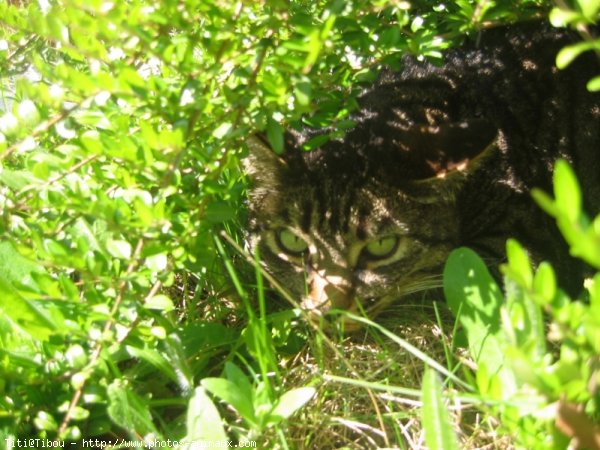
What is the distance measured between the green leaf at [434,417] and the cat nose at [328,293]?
2.17 feet

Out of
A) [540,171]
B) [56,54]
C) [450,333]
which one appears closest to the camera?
[450,333]

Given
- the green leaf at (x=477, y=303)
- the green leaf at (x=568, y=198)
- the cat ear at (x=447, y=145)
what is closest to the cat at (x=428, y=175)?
the cat ear at (x=447, y=145)

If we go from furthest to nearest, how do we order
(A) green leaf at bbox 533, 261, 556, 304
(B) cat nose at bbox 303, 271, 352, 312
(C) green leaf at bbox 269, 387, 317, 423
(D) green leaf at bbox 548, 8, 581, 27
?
Answer: (B) cat nose at bbox 303, 271, 352, 312 → (C) green leaf at bbox 269, 387, 317, 423 → (D) green leaf at bbox 548, 8, 581, 27 → (A) green leaf at bbox 533, 261, 556, 304

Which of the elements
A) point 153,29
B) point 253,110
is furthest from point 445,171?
point 153,29

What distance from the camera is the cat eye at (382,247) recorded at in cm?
181

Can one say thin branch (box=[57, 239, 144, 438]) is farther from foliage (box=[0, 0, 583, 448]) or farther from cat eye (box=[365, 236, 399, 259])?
cat eye (box=[365, 236, 399, 259])

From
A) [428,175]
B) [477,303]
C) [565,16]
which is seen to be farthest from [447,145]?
[565,16]

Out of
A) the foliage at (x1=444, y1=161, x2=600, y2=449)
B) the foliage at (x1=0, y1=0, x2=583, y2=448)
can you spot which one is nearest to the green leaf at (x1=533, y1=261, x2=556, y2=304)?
the foliage at (x1=444, y1=161, x2=600, y2=449)

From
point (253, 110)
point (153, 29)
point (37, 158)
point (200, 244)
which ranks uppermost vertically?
point (153, 29)

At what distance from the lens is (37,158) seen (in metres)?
1.17

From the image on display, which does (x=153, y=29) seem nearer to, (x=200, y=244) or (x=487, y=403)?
(x=200, y=244)

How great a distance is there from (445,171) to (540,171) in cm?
45

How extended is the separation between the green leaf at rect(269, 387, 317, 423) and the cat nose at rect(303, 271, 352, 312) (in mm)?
428

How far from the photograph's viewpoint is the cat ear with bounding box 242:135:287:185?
1.70 metres
